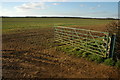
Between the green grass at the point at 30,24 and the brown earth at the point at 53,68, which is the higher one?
the green grass at the point at 30,24

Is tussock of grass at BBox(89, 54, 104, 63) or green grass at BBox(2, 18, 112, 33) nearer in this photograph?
tussock of grass at BBox(89, 54, 104, 63)

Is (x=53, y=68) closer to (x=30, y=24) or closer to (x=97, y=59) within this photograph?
(x=97, y=59)

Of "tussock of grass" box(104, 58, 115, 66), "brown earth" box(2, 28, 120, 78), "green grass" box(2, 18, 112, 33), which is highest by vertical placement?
"green grass" box(2, 18, 112, 33)

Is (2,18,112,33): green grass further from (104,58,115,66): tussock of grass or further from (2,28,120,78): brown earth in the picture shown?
(104,58,115,66): tussock of grass

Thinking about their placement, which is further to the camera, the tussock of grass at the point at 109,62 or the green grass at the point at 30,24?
the green grass at the point at 30,24

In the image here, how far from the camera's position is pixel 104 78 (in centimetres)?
452

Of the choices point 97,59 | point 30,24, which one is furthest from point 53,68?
point 30,24

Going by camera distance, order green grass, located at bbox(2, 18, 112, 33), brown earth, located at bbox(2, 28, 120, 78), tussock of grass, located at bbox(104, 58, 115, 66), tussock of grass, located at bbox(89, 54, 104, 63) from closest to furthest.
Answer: brown earth, located at bbox(2, 28, 120, 78) < tussock of grass, located at bbox(104, 58, 115, 66) < tussock of grass, located at bbox(89, 54, 104, 63) < green grass, located at bbox(2, 18, 112, 33)

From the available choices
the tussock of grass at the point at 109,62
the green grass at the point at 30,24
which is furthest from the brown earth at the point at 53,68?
the green grass at the point at 30,24

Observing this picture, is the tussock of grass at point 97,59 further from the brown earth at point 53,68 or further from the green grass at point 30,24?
the green grass at point 30,24

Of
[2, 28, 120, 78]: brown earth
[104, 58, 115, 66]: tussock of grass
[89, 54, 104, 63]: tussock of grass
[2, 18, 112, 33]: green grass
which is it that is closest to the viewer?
[2, 28, 120, 78]: brown earth

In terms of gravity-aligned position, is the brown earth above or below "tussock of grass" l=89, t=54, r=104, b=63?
below

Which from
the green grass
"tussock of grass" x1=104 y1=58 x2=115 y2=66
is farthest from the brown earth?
the green grass

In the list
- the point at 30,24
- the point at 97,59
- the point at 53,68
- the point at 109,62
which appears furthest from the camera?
the point at 30,24
